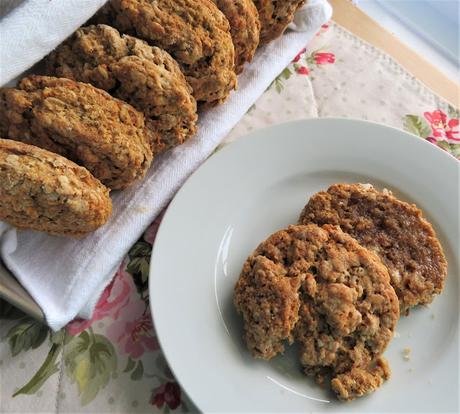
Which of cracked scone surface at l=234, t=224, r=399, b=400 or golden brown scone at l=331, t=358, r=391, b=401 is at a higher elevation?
cracked scone surface at l=234, t=224, r=399, b=400

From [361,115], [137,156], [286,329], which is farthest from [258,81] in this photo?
[286,329]

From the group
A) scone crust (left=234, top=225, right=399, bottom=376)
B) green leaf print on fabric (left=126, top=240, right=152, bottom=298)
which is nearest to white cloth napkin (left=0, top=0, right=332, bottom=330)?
green leaf print on fabric (left=126, top=240, right=152, bottom=298)

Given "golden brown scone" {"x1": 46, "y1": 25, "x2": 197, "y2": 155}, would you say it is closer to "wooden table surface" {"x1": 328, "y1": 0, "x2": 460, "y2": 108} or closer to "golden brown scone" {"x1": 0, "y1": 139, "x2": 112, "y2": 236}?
"golden brown scone" {"x1": 0, "y1": 139, "x2": 112, "y2": 236}

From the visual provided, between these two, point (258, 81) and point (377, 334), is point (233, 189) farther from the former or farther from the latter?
point (377, 334)

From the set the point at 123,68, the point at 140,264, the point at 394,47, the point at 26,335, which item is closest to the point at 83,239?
the point at 140,264

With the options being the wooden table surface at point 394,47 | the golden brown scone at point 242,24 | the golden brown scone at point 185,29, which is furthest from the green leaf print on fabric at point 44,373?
the wooden table surface at point 394,47

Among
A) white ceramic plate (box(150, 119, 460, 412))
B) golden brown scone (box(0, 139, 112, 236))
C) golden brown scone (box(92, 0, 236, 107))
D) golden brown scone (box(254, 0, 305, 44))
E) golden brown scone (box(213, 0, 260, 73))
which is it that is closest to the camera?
golden brown scone (box(0, 139, 112, 236))

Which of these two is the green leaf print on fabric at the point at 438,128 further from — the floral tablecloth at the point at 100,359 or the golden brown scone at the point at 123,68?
the golden brown scone at the point at 123,68
